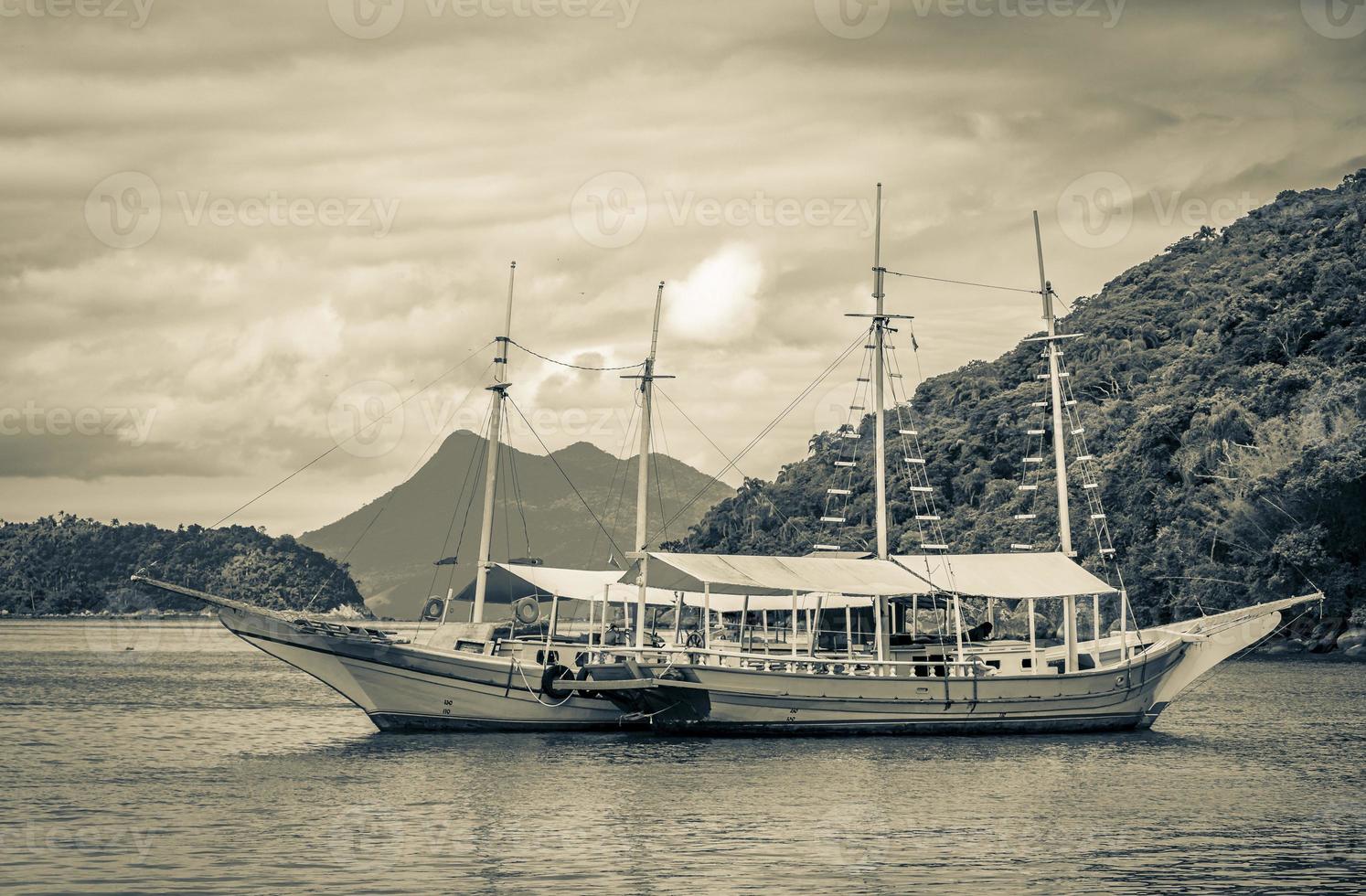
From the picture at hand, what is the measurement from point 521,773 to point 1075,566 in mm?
22747

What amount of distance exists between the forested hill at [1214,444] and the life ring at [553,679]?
31.0 m

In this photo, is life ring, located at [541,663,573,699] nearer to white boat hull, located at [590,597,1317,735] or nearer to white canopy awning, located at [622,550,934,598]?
white boat hull, located at [590,597,1317,735]

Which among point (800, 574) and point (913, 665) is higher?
point (800, 574)

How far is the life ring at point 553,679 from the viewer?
46.5m

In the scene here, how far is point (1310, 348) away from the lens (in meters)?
105

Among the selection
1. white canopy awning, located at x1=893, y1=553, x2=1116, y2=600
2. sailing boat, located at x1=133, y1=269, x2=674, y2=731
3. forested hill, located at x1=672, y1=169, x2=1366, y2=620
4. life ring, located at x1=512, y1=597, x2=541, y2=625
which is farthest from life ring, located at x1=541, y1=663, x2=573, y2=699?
forested hill, located at x1=672, y1=169, x2=1366, y2=620

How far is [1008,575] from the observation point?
49938mm

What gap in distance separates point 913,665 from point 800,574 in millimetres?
4954

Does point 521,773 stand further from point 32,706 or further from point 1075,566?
point 32,706

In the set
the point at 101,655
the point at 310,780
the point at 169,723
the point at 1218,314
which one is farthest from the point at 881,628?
the point at 101,655

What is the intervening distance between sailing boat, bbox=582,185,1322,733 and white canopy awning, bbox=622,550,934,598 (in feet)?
0.24

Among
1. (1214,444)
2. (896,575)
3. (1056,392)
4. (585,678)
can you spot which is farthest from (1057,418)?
(1214,444)

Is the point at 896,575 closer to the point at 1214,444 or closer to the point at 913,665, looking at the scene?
the point at 913,665

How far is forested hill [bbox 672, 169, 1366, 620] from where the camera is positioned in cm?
9250
